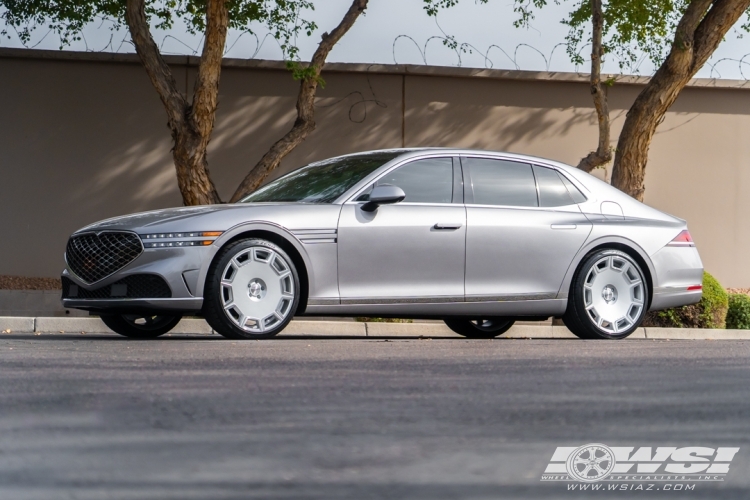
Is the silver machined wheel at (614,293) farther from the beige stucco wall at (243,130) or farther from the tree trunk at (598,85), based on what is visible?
the beige stucco wall at (243,130)

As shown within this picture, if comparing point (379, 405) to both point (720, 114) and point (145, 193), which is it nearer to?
point (145, 193)

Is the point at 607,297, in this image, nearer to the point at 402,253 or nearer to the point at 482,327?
the point at 482,327

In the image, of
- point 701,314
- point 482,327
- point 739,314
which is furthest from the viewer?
point 739,314

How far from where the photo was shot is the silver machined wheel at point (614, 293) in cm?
880

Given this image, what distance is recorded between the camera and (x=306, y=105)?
49.4 feet

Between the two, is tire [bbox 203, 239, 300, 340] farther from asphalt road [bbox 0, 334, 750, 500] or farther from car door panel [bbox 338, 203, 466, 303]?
asphalt road [bbox 0, 334, 750, 500]

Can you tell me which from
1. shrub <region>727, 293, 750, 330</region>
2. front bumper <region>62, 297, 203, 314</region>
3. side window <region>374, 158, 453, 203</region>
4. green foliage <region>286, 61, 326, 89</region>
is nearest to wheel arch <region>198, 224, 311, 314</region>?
front bumper <region>62, 297, 203, 314</region>

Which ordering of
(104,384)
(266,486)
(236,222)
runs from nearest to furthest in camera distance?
(266,486)
(104,384)
(236,222)

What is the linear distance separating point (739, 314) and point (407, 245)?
303 inches

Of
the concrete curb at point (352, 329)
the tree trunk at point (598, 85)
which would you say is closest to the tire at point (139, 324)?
the concrete curb at point (352, 329)

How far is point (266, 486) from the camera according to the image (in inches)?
115

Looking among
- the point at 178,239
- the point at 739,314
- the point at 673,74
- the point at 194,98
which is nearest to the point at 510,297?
the point at 178,239

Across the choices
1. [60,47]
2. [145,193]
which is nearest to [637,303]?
[145,193]

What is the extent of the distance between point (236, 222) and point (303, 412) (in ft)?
12.3
